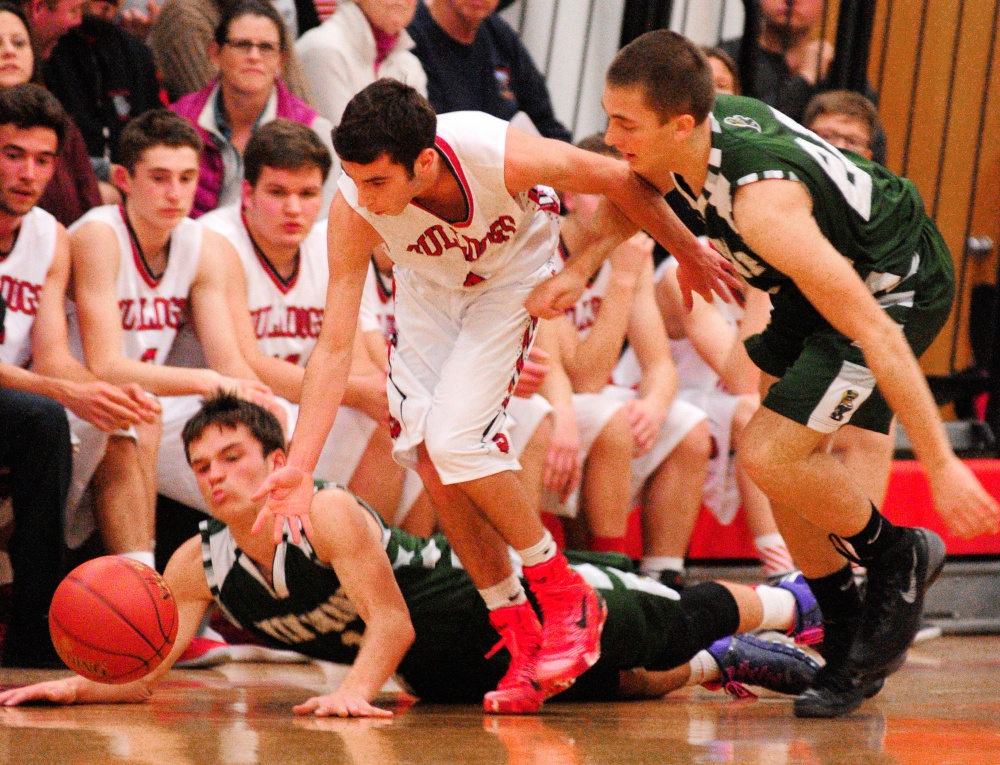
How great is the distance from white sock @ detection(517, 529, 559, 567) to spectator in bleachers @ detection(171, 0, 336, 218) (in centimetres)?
220

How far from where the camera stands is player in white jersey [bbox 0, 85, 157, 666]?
348cm

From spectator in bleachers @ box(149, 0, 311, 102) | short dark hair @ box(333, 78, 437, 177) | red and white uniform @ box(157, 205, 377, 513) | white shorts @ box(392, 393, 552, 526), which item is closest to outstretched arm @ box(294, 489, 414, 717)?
short dark hair @ box(333, 78, 437, 177)

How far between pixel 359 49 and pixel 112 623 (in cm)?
292

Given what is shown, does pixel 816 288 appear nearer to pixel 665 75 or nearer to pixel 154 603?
pixel 665 75

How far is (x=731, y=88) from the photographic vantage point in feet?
15.9

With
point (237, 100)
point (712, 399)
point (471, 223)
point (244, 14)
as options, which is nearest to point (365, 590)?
point (471, 223)

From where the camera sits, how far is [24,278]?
3.88 m

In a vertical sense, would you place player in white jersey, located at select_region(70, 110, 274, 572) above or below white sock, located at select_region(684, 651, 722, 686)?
above

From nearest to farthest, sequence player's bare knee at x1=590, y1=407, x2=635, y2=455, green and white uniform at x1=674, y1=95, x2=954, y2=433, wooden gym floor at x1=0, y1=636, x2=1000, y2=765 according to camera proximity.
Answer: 1. wooden gym floor at x1=0, y1=636, x2=1000, y2=765
2. green and white uniform at x1=674, y1=95, x2=954, y2=433
3. player's bare knee at x1=590, y1=407, x2=635, y2=455

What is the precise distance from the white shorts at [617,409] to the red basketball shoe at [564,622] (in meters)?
1.28

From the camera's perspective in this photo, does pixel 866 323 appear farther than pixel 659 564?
No

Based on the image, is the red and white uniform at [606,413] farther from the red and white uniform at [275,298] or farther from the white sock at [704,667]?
the white sock at [704,667]

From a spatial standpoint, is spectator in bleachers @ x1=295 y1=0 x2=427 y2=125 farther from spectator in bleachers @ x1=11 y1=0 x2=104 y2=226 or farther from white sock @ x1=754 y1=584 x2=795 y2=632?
white sock @ x1=754 y1=584 x2=795 y2=632

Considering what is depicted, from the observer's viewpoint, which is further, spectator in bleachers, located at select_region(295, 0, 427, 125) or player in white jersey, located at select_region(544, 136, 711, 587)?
spectator in bleachers, located at select_region(295, 0, 427, 125)
